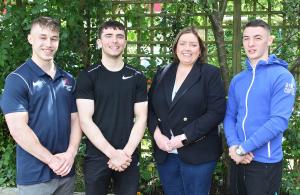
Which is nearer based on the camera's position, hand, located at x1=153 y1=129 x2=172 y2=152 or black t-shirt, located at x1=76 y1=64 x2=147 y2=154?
black t-shirt, located at x1=76 y1=64 x2=147 y2=154

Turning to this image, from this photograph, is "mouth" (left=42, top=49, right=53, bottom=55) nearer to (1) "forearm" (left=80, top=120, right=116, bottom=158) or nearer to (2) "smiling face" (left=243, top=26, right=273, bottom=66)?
(1) "forearm" (left=80, top=120, right=116, bottom=158)

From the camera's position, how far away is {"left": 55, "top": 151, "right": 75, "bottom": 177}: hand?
11.1 feet

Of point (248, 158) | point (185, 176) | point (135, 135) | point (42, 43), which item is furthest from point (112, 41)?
point (248, 158)

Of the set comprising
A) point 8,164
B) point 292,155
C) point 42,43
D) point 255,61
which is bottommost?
point 8,164

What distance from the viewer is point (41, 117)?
10.9 feet

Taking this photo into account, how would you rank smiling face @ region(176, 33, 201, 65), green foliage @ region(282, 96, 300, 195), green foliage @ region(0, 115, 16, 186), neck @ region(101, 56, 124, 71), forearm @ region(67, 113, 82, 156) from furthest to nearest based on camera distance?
green foliage @ region(0, 115, 16, 186) < green foliage @ region(282, 96, 300, 195) < smiling face @ region(176, 33, 201, 65) < neck @ region(101, 56, 124, 71) < forearm @ region(67, 113, 82, 156)

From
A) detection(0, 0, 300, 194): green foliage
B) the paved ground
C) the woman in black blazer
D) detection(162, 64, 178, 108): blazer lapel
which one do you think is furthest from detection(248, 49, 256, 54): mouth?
the paved ground

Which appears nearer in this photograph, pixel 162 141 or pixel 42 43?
pixel 42 43

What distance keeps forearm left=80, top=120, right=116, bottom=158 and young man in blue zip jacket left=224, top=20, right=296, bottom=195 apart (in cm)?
98

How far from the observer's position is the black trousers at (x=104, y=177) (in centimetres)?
365

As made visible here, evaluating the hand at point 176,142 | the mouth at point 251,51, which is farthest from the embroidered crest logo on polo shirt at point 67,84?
the mouth at point 251,51

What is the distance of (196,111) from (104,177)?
941mm

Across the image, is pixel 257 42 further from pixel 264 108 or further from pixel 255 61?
pixel 264 108

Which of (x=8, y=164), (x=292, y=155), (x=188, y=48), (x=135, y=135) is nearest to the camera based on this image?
(x=135, y=135)
